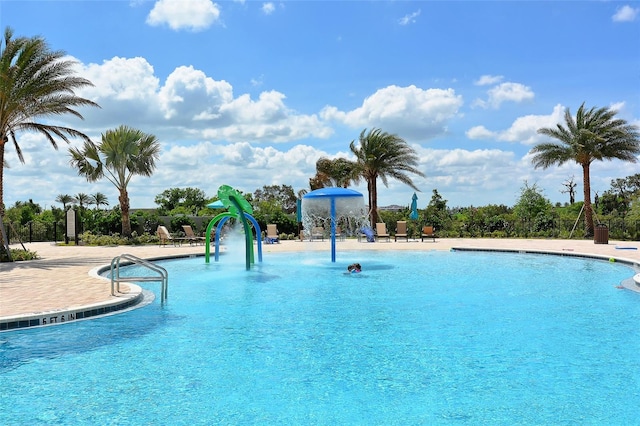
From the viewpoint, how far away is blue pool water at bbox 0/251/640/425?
493cm

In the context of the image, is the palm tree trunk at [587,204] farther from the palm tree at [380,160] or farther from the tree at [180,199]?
the tree at [180,199]

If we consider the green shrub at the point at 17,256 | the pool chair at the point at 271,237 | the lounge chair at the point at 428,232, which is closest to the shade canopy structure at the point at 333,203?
the pool chair at the point at 271,237

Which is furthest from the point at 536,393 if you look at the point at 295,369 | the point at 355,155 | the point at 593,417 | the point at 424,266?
the point at 355,155

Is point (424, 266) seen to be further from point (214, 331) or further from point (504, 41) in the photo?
point (214, 331)

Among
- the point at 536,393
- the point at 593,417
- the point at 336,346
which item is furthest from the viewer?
the point at 336,346

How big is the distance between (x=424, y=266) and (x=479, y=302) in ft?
21.4

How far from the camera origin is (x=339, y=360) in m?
6.47

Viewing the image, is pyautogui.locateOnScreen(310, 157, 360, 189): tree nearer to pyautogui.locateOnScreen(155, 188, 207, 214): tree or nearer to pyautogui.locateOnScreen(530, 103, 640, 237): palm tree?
pyautogui.locateOnScreen(530, 103, 640, 237): palm tree

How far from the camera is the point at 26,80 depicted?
18297 millimetres

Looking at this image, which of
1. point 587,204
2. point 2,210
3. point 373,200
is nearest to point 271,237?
point 373,200

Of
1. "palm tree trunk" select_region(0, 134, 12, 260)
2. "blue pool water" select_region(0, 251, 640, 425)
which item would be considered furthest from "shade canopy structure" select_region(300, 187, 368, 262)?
"palm tree trunk" select_region(0, 134, 12, 260)

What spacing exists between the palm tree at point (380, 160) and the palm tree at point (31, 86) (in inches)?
738

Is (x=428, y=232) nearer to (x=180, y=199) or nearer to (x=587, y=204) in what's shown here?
(x=587, y=204)

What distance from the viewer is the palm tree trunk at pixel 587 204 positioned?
29.8 m
